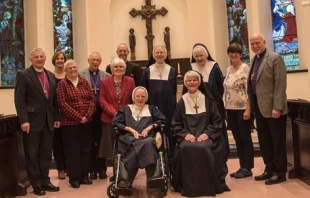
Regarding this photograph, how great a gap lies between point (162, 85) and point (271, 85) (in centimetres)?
134

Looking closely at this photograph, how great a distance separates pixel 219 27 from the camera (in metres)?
9.83

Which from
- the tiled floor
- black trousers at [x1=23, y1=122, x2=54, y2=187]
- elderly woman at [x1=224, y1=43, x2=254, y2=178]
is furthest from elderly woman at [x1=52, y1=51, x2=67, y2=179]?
elderly woman at [x1=224, y1=43, x2=254, y2=178]

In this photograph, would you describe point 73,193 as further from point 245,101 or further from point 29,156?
point 245,101

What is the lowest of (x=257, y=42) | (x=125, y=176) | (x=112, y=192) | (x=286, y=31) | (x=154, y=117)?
(x=112, y=192)

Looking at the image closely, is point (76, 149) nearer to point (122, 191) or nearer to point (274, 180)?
point (122, 191)

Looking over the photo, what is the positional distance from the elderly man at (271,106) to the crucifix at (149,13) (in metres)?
6.06

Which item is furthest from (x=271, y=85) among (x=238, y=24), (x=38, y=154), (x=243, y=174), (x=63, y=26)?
(x=63, y=26)

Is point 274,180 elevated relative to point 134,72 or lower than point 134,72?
lower

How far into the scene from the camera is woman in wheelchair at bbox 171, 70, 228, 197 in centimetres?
372

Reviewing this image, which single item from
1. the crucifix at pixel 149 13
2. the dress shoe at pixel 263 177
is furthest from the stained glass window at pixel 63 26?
the dress shoe at pixel 263 177

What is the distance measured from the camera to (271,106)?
4.03m

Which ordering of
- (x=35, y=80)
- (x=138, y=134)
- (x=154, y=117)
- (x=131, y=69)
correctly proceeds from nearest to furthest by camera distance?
(x=138, y=134)
(x=35, y=80)
(x=154, y=117)
(x=131, y=69)

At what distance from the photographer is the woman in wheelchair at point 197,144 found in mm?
3719

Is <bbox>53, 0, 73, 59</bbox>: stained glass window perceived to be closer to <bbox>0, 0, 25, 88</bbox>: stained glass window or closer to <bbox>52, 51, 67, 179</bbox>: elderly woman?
<bbox>0, 0, 25, 88</bbox>: stained glass window
